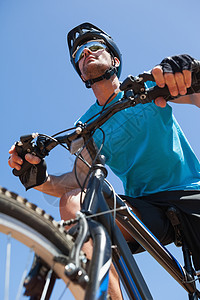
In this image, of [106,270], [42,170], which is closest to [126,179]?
[42,170]

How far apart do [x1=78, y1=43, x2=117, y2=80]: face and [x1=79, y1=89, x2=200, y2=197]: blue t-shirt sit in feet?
1.59

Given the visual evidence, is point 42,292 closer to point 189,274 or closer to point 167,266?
point 167,266

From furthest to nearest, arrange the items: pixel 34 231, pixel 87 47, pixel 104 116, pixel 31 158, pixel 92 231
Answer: pixel 87 47 → pixel 31 158 → pixel 104 116 → pixel 92 231 → pixel 34 231

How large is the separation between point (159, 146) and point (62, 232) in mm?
1482

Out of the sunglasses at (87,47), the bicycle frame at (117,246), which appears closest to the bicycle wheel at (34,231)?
the bicycle frame at (117,246)

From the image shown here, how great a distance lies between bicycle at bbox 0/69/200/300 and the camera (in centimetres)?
108

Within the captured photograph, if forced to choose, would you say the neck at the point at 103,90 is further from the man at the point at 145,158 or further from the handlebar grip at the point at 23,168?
the handlebar grip at the point at 23,168

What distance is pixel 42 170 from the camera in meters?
1.91

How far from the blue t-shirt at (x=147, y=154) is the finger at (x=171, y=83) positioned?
36.6 inches

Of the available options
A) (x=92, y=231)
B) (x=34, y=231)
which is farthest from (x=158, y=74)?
(x=34, y=231)

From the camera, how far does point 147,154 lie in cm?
249

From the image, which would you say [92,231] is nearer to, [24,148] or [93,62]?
[24,148]

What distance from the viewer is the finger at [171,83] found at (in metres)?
1.52

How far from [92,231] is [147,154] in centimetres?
133
